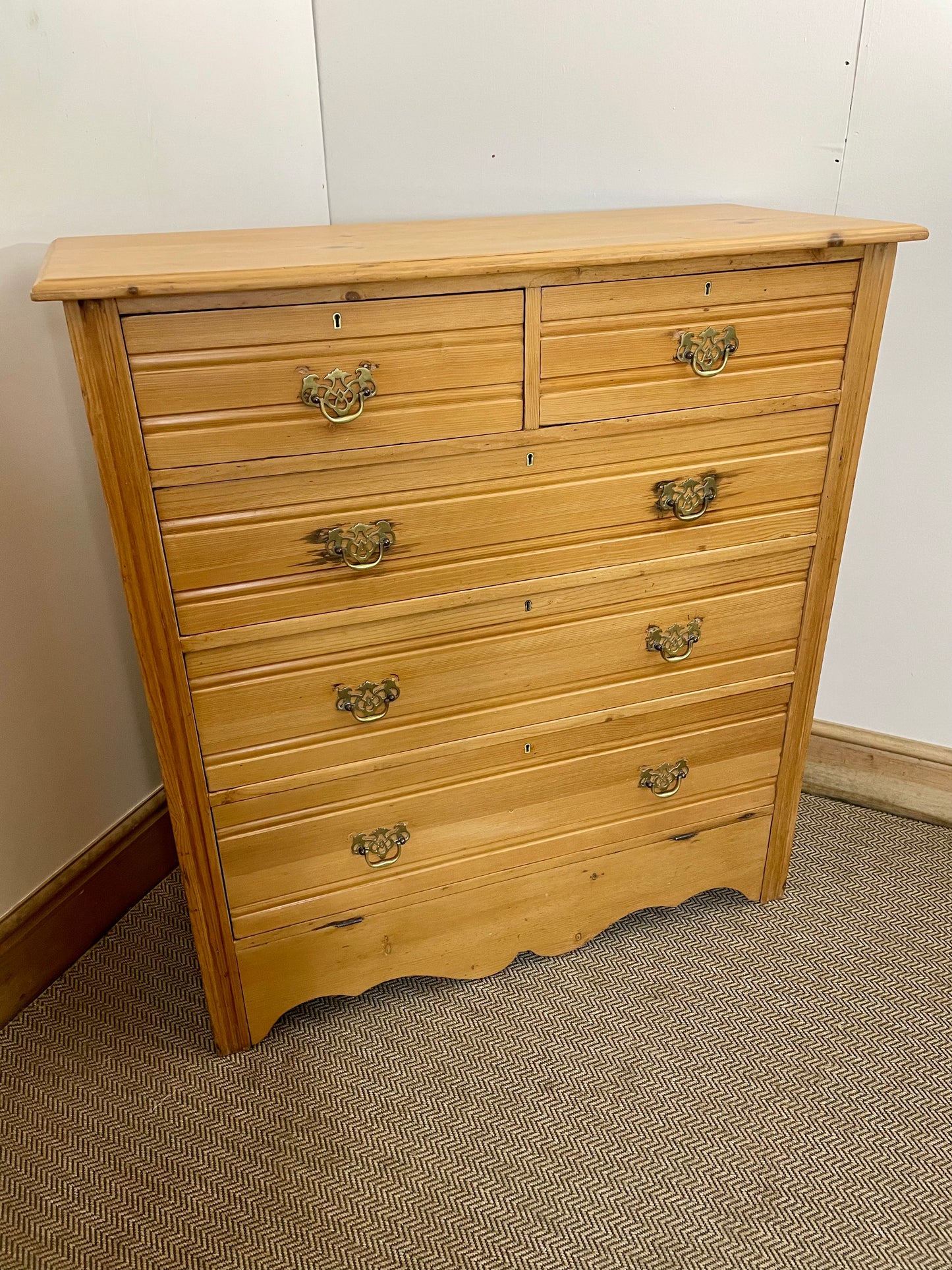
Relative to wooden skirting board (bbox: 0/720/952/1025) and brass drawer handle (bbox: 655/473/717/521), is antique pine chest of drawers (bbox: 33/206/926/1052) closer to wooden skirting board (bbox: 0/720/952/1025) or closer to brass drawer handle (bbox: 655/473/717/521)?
brass drawer handle (bbox: 655/473/717/521)

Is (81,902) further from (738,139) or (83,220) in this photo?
(738,139)

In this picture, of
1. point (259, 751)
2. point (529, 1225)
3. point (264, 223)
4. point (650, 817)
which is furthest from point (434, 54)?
point (529, 1225)

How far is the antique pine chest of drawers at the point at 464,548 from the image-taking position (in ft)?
3.92

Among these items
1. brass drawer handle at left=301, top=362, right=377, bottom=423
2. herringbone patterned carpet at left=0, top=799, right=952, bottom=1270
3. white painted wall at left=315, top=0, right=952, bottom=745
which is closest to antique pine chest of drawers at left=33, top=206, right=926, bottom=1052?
brass drawer handle at left=301, top=362, right=377, bottom=423

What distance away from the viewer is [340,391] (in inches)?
47.7

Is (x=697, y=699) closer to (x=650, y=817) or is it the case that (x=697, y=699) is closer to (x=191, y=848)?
(x=650, y=817)

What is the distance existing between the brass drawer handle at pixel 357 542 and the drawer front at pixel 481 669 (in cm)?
10

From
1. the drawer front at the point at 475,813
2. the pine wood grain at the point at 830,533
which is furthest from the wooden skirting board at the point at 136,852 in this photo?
the drawer front at the point at 475,813

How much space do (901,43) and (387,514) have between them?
1.21 meters

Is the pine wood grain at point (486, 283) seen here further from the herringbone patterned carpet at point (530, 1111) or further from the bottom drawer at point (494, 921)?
the herringbone patterned carpet at point (530, 1111)

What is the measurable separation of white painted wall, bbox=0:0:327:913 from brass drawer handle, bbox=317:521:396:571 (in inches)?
24.6

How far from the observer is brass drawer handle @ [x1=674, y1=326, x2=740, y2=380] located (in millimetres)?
1357

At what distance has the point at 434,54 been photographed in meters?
1.83

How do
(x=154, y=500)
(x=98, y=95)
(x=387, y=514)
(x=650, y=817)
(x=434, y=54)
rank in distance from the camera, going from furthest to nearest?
(x=434, y=54), (x=650, y=817), (x=98, y=95), (x=387, y=514), (x=154, y=500)
